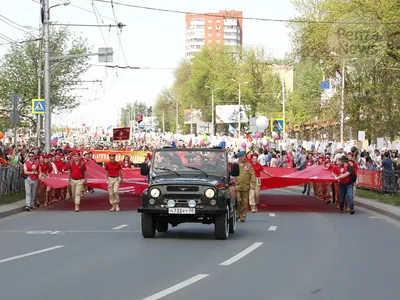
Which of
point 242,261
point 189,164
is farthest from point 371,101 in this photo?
point 242,261

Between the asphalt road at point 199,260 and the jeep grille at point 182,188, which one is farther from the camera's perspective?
the jeep grille at point 182,188

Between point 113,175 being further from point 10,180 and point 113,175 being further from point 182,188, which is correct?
point 182,188

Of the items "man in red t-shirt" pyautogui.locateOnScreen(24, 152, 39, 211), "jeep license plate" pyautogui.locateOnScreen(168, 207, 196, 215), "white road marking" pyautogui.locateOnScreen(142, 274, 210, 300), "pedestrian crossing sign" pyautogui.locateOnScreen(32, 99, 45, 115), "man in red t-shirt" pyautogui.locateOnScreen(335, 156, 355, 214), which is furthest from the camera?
"pedestrian crossing sign" pyautogui.locateOnScreen(32, 99, 45, 115)

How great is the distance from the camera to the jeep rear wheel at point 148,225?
1805cm

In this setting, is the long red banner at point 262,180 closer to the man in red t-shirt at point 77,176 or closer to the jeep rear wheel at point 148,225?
the man in red t-shirt at point 77,176

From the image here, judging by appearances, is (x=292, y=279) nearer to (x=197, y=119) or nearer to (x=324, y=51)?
(x=324, y=51)

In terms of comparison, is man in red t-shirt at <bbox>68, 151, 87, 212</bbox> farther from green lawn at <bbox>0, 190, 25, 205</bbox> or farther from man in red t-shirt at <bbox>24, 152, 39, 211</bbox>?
green lawn at <bbox>0, 190, 25, 205</bbox>

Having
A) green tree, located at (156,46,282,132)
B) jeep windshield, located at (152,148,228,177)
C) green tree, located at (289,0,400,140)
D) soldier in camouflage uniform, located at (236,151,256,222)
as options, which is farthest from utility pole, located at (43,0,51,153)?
green tree, located at (156,46,282,132)

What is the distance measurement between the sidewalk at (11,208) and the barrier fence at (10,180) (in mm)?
1704

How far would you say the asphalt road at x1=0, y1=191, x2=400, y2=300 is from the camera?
1079 centimetres

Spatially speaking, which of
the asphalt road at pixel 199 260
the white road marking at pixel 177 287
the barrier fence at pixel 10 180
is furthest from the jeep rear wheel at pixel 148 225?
the barrier fence at pixel 10 180

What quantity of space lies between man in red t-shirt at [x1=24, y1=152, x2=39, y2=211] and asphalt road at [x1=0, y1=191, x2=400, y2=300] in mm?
3513

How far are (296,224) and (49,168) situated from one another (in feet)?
34.2

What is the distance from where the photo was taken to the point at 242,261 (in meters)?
14.2
